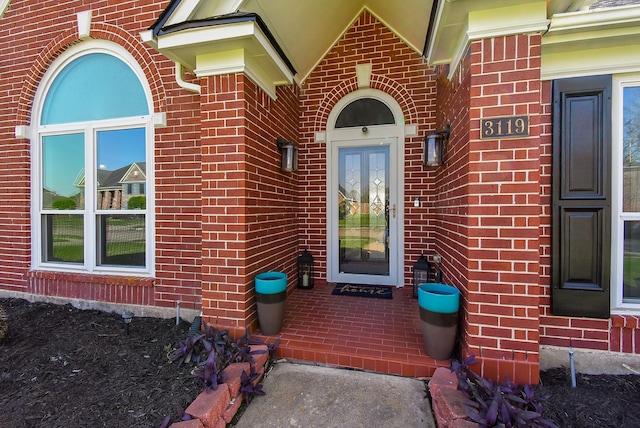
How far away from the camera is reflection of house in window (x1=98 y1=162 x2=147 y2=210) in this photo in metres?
3.64

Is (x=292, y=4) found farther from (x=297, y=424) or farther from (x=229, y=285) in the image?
(x=297, y=424)

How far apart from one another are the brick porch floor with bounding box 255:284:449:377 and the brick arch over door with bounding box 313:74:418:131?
106 inches

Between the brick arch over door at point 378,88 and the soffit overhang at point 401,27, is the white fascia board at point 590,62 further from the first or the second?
the brick arch over door at point 378,88

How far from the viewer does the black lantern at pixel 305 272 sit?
4.26m

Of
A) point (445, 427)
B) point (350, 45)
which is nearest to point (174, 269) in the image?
point (445, 427)

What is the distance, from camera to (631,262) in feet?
8.01

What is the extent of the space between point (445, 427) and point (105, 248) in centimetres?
441

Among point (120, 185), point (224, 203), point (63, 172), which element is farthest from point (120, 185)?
point (224, 203)

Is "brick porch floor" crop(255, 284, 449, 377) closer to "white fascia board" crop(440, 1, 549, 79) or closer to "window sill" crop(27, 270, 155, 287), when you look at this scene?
"window sill" crop(27, 270, 155, 287)

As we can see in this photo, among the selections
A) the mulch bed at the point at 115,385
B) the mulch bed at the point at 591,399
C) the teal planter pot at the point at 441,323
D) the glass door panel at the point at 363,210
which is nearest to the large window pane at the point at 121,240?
the mulch bed at the point at 115,385

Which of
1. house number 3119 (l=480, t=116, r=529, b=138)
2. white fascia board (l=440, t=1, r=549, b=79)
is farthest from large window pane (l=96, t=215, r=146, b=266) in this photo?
white fascia board (l=440, t=1, r=549, b=79)

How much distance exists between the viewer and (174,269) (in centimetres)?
348

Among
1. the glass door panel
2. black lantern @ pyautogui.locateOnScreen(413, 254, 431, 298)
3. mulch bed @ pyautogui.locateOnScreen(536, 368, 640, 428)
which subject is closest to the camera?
mulch bed @ pyautogui.locateOnScreen(536, 368, 640, 428)

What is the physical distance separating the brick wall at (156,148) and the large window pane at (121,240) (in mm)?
277
